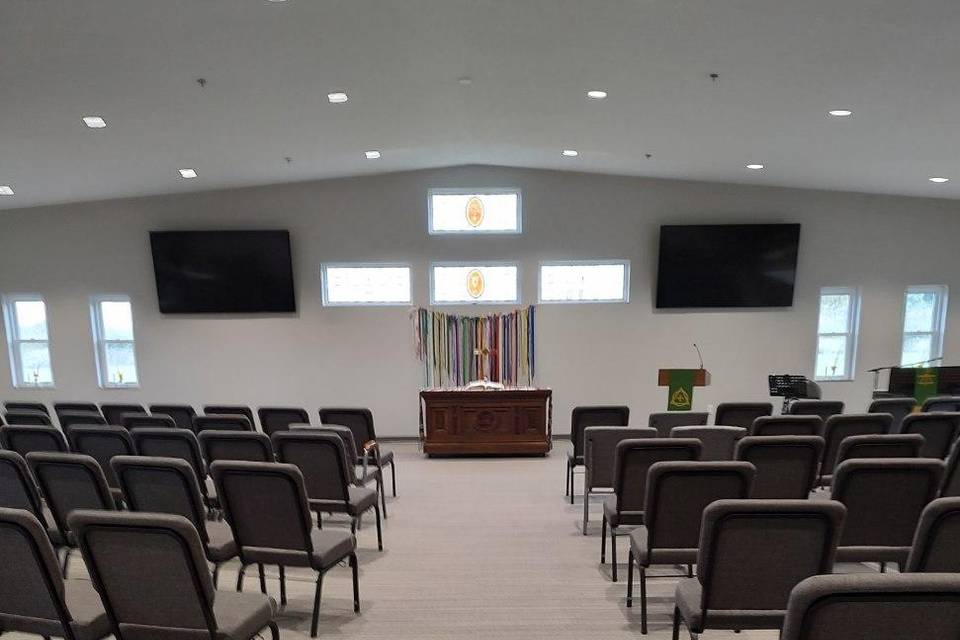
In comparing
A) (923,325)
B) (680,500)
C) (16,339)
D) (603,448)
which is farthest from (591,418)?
(16,339)

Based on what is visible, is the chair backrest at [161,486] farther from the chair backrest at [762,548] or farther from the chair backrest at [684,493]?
the chair backrest at [762,548]

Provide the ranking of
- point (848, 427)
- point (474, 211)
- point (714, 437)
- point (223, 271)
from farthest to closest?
1. point (474, 211)
2. point (223, 271)
3. point (848, 427)
4. point (714, 437)

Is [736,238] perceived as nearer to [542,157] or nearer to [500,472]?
[542,157]

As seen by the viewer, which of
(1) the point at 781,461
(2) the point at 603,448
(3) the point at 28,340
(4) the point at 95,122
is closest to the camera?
(1) the point at 781,461

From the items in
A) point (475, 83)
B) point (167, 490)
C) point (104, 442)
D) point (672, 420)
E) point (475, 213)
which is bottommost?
point (672, 420)

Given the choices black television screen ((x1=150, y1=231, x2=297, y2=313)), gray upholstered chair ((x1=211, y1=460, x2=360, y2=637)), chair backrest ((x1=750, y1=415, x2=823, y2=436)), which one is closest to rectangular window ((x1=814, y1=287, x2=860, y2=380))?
chair backrest ((x1=750, y1=415, x2=823, y2=436))

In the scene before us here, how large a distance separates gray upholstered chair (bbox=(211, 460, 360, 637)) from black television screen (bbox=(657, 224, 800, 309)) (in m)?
6.35

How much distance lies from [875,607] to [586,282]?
6.93m

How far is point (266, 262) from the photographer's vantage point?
796 cm

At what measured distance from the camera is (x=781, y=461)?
3293 millimetres

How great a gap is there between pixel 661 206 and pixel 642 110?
11.1 ft

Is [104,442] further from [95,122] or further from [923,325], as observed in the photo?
[923,325]

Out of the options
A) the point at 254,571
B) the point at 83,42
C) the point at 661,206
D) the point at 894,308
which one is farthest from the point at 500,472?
the point at 894,308

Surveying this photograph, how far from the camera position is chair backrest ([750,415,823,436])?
413cm
